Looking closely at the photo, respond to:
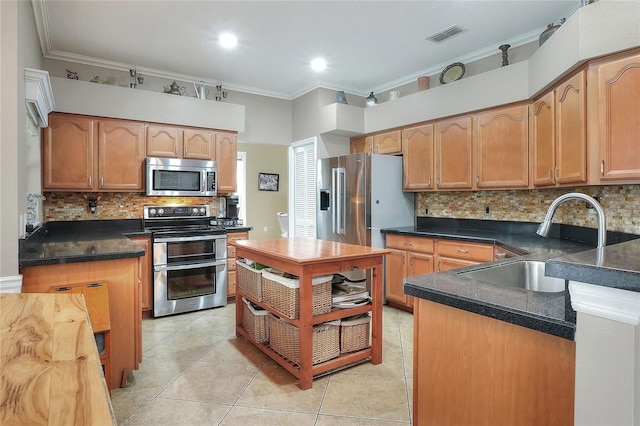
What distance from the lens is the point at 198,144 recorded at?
14.6ft

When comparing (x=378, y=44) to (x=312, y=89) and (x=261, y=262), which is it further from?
(x=261, y=262)

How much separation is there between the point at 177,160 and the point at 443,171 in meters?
3.03

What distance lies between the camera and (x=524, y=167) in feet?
10.8

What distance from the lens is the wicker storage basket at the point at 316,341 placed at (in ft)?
8.21

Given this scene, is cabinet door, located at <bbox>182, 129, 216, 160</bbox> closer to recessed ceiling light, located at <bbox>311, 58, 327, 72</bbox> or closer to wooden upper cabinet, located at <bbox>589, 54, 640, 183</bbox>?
recessed ceiling light, located at <bbox>311, 58, 327, 72</bbox>

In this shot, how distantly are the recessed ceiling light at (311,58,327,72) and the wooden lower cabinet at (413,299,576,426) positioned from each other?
3436 millimetres

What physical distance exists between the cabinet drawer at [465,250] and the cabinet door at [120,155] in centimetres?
336

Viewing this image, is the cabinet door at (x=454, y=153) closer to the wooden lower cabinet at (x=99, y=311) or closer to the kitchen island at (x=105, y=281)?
the kitchen island at (x=105, y=281)

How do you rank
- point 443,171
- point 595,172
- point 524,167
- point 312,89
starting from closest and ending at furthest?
point 595,172
point 524,167
point 443,171
point 312,89

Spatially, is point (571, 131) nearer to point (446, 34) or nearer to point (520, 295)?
point (446, 34)

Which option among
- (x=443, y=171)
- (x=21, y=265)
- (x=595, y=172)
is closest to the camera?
(x=21, y=265)

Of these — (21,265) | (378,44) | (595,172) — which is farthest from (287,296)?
(378,44)

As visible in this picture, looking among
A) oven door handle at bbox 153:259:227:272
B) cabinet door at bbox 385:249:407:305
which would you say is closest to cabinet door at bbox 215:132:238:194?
oven door handle at bbox 153:259:227:272

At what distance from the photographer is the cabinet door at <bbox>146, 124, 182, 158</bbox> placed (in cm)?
414
